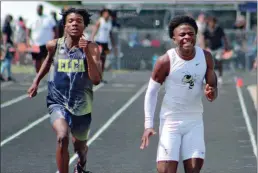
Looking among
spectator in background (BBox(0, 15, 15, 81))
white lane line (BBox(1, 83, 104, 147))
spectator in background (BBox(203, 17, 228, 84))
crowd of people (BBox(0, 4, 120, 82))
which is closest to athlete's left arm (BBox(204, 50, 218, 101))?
white lane line (BBox(1, 83, 104, 147))

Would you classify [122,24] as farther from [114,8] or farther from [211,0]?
[211,0]

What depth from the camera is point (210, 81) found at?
8820 millimetres

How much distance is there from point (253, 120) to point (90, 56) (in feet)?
26.8

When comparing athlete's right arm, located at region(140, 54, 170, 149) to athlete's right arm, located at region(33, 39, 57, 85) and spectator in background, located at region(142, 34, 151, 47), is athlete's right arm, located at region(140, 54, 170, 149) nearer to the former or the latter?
athlete's right arm, located at region(33, 39, 57, 85)

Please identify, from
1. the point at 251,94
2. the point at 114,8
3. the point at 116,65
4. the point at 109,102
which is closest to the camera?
the point at 109,102

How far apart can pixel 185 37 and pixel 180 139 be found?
3.12 ft

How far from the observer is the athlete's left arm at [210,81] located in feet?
28.6

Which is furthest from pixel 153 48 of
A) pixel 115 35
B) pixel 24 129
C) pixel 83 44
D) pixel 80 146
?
pixel 83 44

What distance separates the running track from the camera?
42.4 feet

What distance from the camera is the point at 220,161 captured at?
1324 cm

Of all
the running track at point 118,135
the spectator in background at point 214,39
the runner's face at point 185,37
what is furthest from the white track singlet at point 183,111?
the spectator in background at point 214,39

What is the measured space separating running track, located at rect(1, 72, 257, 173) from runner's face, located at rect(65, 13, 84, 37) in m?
2.63

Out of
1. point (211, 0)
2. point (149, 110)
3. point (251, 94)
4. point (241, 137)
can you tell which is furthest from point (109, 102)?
point (149, 110)

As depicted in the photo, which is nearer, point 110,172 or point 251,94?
point 110,172
